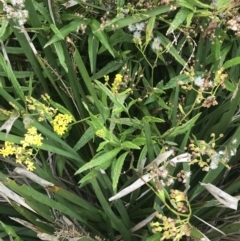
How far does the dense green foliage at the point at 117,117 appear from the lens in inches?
31.6

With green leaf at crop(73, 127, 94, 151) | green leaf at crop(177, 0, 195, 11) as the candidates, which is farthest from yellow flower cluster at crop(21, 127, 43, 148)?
green leaf at crop(177, 0, 195, 11)

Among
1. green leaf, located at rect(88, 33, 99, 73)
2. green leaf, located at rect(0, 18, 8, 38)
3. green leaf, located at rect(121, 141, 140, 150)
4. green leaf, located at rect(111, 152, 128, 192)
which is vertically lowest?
green leaf, located at rect(111, 152, 128, 192)

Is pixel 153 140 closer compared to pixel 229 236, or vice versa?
pixel 153 140

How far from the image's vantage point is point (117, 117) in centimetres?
84

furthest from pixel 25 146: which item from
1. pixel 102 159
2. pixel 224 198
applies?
pixel 224 198

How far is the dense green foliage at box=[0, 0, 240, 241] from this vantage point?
0.80 meters

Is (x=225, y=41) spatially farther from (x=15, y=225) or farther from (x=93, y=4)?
(x=15, y=225)

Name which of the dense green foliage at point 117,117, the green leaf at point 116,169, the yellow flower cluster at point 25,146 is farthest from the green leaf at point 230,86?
the yellow flower cluster at point 25,146

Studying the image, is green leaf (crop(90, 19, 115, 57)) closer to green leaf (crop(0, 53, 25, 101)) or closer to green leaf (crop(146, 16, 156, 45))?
green leaf (crop(146, 16, 156, 45))

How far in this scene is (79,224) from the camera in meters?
0.98

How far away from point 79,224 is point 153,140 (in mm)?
281

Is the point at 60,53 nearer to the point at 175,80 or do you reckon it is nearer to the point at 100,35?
the point at 100,35

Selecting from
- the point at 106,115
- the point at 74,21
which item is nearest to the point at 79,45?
the point at 74,21

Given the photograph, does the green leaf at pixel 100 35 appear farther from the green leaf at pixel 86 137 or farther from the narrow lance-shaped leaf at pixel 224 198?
the narrow lance-shaped leaf at pixel 224 198
